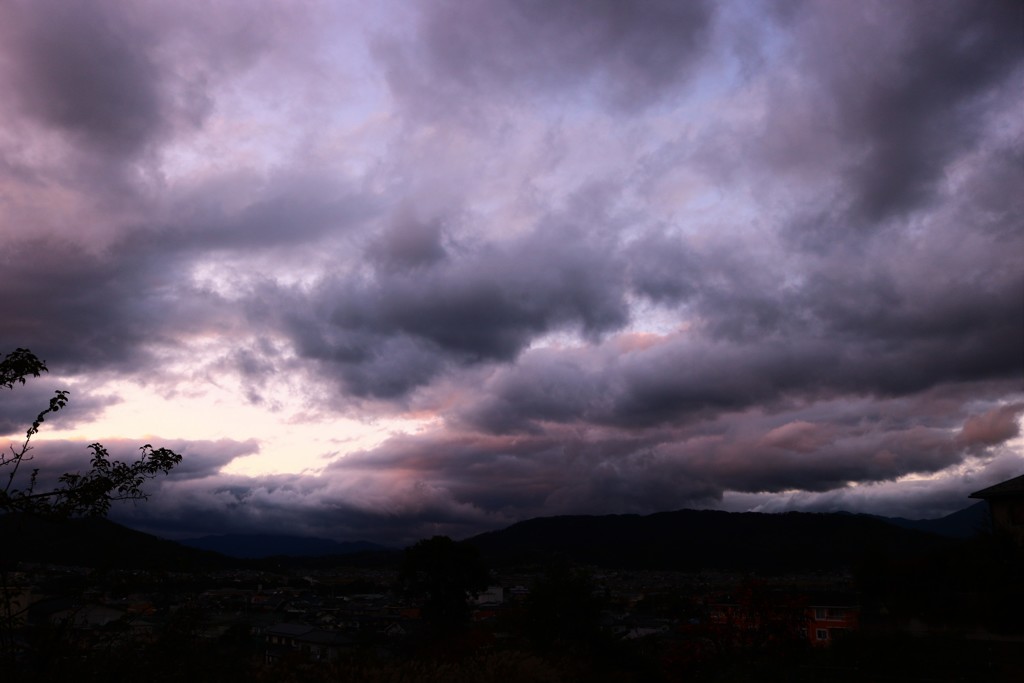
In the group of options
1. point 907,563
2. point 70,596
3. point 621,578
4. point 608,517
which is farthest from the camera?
point 608,517

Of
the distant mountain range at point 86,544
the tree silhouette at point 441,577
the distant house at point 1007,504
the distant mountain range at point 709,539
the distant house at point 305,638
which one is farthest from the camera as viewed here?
the distant mountain range at point 709,539

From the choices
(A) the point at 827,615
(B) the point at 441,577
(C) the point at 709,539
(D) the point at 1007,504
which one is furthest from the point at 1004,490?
(C) the point at 709,539

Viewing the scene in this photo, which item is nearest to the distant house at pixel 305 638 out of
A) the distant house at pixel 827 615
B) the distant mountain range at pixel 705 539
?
the distant house at pixel 827 615

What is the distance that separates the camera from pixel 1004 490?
36000 mm

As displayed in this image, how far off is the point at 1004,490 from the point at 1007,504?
82cm

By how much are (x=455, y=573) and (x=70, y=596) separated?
52.3 metres

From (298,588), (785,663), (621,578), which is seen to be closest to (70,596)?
(785,663)

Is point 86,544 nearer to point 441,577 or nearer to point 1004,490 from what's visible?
point 1004,490

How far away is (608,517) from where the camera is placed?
19875 cm

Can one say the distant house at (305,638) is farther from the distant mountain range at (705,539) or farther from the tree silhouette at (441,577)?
the distant mountain range at (705,539)

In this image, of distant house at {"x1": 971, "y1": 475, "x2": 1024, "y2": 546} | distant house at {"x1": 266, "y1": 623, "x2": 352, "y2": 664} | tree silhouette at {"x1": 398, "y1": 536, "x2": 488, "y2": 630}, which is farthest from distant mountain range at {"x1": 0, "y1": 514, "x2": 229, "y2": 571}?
tree silhouette at {"x1": 398, "y1": 536, "x2": 488, "y2": 630}

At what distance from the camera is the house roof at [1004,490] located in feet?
117

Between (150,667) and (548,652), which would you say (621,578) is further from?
(150,667)

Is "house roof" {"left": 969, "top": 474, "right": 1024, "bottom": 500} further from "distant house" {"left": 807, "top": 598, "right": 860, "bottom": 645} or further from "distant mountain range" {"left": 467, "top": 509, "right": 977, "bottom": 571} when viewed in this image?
"distant mountain range" {"left": 467, "top": 509, "right": 977, "bottom": 571}
